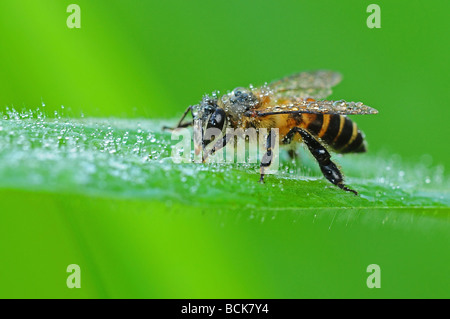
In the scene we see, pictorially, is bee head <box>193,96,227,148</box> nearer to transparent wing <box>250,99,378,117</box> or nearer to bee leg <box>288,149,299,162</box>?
transparent wing <box>250,99,378,117</box>

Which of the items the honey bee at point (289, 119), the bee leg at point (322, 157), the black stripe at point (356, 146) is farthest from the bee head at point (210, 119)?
the black stripe at point (356, 146)

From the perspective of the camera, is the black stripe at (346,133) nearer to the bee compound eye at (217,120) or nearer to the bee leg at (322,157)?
the bee leg at (322,157)

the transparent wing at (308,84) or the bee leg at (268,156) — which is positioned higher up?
the transparent wing at (308,84)

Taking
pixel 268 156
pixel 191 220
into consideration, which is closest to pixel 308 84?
pixel 268 156

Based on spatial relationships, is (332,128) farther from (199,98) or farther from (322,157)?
(199,98)

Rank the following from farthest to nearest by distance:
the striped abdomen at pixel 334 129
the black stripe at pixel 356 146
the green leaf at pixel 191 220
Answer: the black stripe at pixel 356 146
the striped abdomen at pixel 334 129
the green leaf at pixel 191 220

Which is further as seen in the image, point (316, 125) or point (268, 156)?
point (316, 125)

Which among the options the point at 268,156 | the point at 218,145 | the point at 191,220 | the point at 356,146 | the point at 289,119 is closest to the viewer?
the point at 268,156
